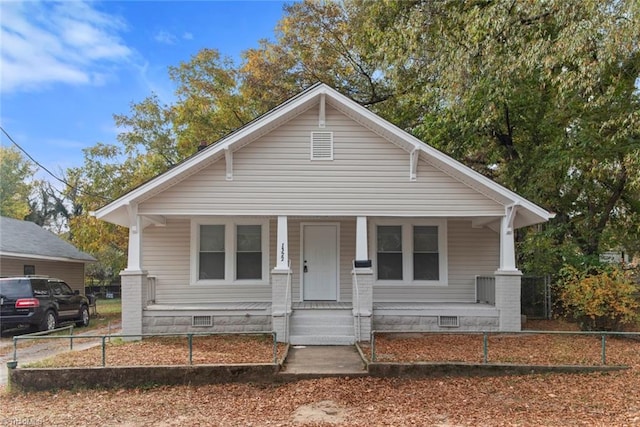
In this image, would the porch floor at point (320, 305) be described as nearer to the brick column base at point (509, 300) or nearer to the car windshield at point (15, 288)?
the brick column base at point (509, 300)

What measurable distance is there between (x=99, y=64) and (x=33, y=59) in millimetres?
3046

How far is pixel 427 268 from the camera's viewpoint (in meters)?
12.5

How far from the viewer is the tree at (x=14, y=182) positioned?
35.9 meters

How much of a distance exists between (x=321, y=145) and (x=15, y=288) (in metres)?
9.29

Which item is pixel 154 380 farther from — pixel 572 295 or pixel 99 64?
pixel 99 64

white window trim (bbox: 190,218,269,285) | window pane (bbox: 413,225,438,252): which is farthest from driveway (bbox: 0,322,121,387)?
window pane (bbox: 413,225,438,252)

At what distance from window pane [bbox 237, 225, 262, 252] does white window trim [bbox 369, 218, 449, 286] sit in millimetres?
2974

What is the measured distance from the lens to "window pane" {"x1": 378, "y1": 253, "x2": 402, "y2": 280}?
1248 centimetres

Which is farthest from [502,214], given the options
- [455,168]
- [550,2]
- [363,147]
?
[550,2]

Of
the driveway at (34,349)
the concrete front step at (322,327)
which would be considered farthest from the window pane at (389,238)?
the driveway at (34,349)

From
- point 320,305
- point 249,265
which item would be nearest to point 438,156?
point 320,305

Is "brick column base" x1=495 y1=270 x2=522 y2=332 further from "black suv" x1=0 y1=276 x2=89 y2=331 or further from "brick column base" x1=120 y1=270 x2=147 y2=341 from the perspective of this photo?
"black suv" x1=0 y1=276 x2=89 y2=331

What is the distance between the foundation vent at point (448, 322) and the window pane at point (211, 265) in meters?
5.61

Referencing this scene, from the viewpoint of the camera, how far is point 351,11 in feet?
59.4
